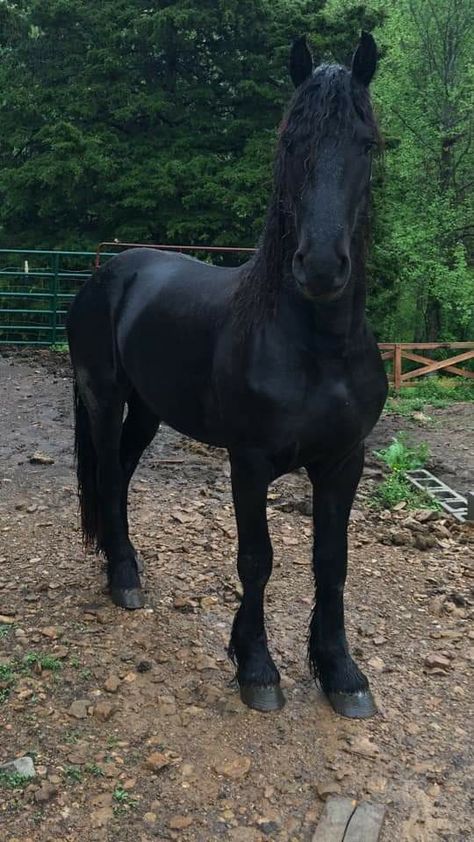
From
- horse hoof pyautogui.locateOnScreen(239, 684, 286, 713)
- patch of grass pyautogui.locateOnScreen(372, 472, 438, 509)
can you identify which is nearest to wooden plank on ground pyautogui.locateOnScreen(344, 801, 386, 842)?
horse hoof pyautogui.locateOnScreen(239, 684, 286, 713)

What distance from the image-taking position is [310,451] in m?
2.54

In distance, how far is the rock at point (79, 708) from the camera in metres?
2.74

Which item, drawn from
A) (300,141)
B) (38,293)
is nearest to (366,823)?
(300,141)

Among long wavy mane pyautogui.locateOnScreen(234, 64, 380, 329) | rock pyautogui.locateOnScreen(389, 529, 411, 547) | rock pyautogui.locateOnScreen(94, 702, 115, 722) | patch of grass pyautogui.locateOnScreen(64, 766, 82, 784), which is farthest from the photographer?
rock pyautogui.locateOnScreen(389, 529, 411, 547)

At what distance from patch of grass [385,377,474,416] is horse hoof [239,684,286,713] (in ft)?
22.2

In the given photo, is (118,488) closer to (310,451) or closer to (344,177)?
(310,451)

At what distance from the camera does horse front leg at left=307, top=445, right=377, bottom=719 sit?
109 inches

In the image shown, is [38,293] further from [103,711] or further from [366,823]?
[366,823]

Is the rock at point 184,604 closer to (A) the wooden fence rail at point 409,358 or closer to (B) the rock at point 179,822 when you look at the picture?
(B) the rock at point 179,822

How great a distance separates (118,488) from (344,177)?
2.08 metres

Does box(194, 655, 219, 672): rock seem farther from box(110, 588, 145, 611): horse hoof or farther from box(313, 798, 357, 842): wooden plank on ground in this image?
box(313, 798, 357, 842): wooden plank on ground

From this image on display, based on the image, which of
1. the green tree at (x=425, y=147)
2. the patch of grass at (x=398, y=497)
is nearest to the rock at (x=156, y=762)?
the patch of grass at (x=398, y=497)

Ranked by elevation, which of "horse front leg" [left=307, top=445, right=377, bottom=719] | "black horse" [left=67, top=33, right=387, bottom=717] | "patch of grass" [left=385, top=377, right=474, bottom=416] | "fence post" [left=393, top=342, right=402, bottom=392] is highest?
"black horse" [left=67, top=33, right=387, bottom=717]

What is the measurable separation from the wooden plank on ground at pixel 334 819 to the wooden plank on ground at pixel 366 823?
17 mm
